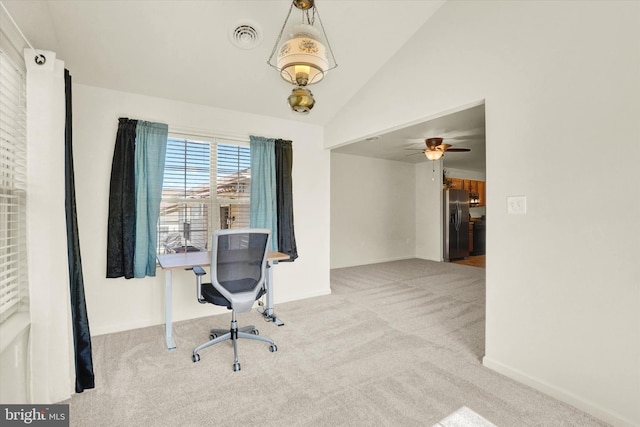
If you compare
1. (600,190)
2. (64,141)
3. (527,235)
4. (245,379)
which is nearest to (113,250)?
(64,141)

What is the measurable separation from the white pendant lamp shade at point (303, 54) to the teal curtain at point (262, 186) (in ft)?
6.83

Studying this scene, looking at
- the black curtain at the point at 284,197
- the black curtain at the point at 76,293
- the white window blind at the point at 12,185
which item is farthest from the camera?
the black curtain at the point at 284,197

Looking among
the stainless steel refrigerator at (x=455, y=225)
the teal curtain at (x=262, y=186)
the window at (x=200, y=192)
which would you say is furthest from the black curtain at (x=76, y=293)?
the stainless steel refrigerator at (x=455, y=225)

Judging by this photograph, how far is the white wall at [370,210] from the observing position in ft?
20.9

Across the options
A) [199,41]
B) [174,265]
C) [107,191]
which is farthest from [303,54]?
[107,191]

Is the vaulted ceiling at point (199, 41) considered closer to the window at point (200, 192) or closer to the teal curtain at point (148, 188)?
the teal curtain at point (148, 188)

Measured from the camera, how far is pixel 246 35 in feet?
8.91

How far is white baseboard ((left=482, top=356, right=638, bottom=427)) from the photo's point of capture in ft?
5.80

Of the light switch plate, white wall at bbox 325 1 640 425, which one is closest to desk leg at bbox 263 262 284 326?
white wall at bbox 325 1 640 425

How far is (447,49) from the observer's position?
2654 millimetres

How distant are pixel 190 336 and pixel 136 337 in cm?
50

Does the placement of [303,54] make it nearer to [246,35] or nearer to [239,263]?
[246,35]

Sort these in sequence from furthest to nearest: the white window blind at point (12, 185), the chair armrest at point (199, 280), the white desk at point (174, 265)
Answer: the white desk at point (174, 265)
the chair armrest at point (199, 280)
the white window blind at point (12, 185)

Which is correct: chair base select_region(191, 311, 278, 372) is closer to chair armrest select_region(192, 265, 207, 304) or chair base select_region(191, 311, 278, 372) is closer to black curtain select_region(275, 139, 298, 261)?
chair armrest select_region(192, 265, 207, 304)
